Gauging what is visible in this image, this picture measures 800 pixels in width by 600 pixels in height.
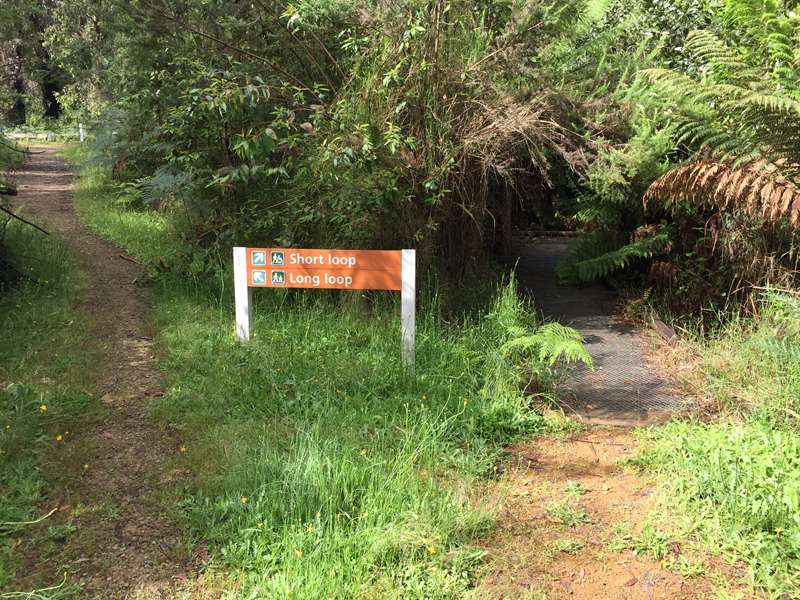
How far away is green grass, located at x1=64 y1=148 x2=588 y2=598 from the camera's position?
305 centimetres

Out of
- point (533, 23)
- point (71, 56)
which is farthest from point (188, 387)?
point (71, 56)

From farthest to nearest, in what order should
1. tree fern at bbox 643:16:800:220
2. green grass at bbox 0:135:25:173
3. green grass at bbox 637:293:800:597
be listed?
1. green grass at bbox 0:135:25:173
2. tree fern at bbox 643:16:800:220
3. green grass at bbox 637:293:800:597

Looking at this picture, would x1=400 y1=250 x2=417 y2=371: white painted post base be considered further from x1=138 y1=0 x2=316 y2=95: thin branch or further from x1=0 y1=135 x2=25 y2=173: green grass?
x1=0 y1=135 x2=25 y2=173: green grass

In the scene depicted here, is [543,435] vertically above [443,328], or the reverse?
[443,328]

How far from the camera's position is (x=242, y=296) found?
5297 mm

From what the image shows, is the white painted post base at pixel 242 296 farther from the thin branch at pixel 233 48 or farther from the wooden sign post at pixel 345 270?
the thin branch at pixel 233 48

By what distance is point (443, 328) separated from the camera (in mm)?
5750

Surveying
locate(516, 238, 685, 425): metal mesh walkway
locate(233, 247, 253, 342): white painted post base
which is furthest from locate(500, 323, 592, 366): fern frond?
locate(233, 247, 253, 342): white painted post base

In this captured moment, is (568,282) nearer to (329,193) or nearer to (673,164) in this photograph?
(673,164)

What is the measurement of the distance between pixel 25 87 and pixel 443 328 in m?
36.0

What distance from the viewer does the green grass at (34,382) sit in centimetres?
334

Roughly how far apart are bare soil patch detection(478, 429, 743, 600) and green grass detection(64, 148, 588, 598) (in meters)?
0.17

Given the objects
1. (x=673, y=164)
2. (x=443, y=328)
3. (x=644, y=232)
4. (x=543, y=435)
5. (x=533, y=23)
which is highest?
(x=533, y=23)

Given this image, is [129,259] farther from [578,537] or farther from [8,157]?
[578,537]
